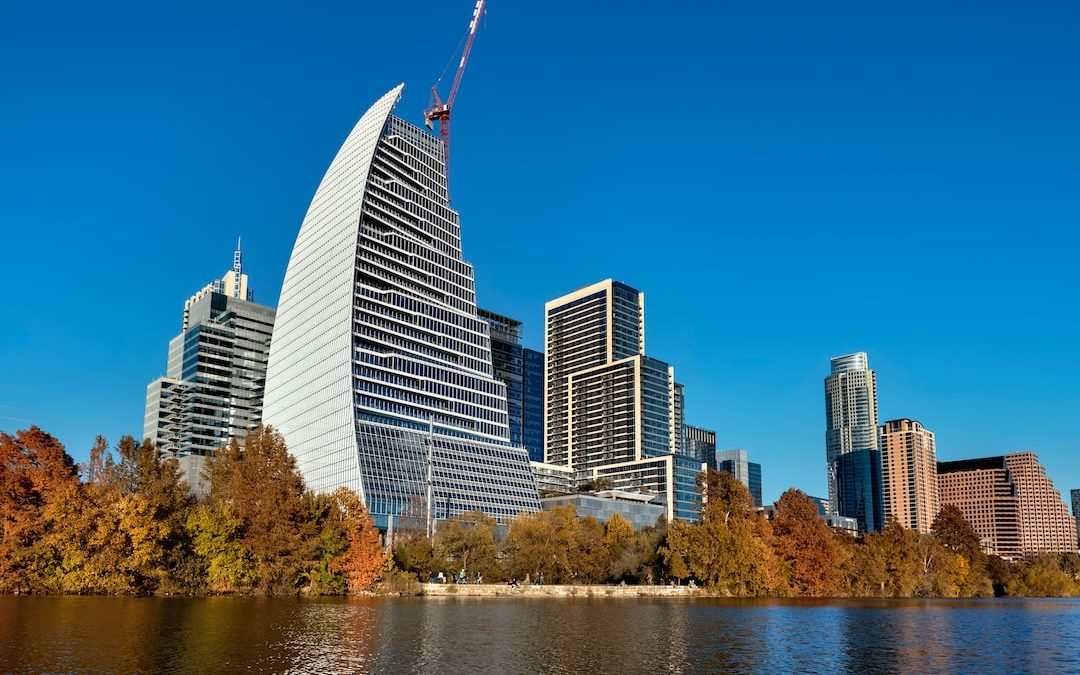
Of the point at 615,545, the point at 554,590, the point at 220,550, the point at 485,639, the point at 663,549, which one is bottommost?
the point at 554,590

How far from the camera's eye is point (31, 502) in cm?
11944

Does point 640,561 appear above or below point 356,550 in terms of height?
below

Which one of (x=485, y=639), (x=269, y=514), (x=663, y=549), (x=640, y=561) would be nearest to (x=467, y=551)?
(x=640, y=561)

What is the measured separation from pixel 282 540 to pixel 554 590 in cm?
4531

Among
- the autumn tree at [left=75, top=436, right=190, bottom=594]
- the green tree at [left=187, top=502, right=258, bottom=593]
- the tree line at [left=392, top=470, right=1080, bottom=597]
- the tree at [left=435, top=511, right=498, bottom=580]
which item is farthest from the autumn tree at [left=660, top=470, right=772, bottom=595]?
the autumn tree at [left=75, top=436, right=190, bottom=594]

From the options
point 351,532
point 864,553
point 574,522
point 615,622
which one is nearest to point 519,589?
point 574,522

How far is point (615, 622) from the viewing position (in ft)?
307

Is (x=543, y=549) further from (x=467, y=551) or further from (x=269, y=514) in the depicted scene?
(x=269, y=514)

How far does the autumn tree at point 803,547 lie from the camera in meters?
178

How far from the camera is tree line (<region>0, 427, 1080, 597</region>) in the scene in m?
115

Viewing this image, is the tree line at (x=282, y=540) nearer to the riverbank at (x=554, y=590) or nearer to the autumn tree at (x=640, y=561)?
the autumn tree at (x=640, y=561)

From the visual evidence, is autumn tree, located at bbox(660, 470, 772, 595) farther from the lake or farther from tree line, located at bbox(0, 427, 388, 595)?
tree line, located at bbox(0, 427, 388, 595)

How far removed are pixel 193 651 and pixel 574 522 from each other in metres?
108

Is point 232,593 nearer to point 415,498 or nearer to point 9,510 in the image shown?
point 9,510
